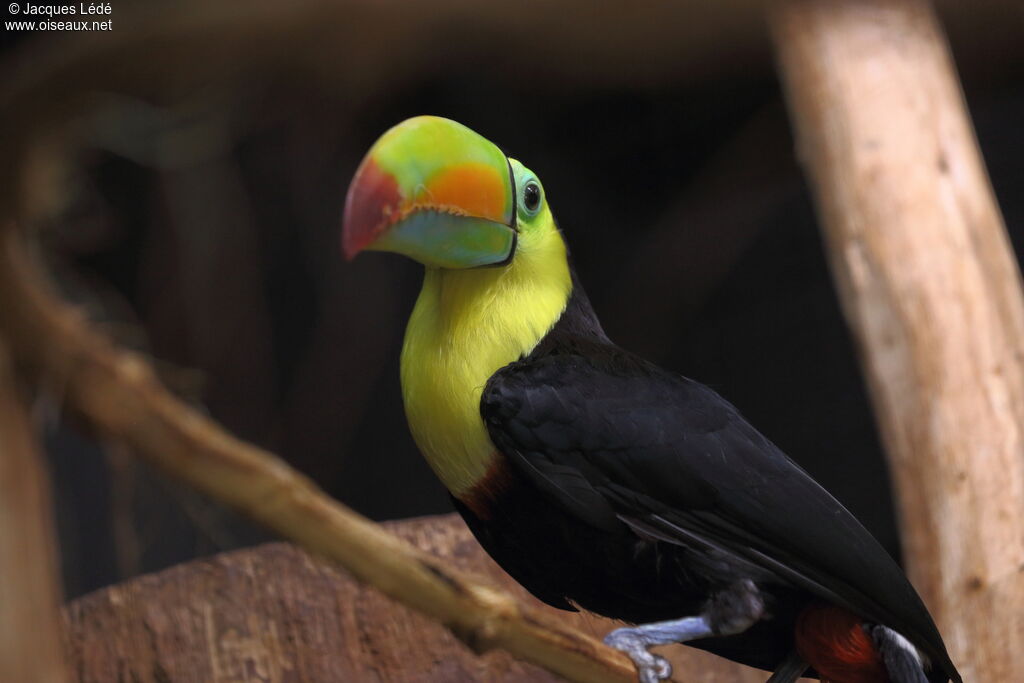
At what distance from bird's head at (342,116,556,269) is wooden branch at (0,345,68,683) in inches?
11.6

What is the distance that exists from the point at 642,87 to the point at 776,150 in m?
0.33

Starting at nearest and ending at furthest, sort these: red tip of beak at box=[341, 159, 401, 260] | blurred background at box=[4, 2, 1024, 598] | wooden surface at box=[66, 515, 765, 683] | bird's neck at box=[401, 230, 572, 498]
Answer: red tip of beak at box=[341, 159, 401, 260] → bird's neck at box=[401, 230, 572, 498] → wooden surface at box=[66, 515, 765, 683] → blurred background at box=[4, 2, 1024, 598]

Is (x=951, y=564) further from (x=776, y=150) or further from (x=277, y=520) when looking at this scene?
(x=776, y=150)

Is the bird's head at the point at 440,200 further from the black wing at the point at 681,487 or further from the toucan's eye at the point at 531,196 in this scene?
the black wing at the point at 681,487

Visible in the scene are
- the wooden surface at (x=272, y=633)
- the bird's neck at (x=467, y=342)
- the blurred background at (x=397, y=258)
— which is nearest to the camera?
the bird's neck at (x=467, y=342)

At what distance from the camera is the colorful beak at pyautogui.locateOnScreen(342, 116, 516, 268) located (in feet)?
3.18

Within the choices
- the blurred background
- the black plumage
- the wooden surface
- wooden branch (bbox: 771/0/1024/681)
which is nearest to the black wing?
the black plumage

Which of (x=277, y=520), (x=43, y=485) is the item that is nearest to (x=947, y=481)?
(x=277, y=520)

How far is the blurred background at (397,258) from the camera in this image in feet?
7.09

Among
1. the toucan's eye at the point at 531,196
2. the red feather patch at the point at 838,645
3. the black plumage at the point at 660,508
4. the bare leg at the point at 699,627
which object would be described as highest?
the toucan's eye at the point at 531,196

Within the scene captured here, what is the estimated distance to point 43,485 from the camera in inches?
32.3

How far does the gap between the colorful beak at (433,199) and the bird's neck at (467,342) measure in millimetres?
35

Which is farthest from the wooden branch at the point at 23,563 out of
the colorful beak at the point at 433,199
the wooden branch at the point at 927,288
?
the wooden branch at the point at 927,288

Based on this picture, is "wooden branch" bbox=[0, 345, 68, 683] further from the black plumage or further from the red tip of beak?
the black plumage
